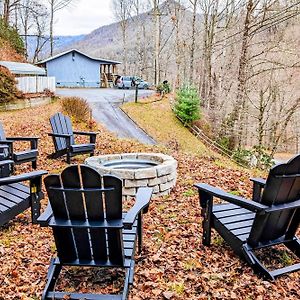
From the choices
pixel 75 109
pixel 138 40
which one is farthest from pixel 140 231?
pixel 138 40

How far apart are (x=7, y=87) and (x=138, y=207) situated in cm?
1288

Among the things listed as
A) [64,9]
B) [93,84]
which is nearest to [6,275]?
[93,84]

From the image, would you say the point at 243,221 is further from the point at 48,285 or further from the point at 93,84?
the point at 93,84

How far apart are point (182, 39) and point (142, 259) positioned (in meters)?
24.6

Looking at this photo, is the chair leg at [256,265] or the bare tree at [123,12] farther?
the bare tree at [123,12]

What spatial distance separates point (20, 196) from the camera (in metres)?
3.60

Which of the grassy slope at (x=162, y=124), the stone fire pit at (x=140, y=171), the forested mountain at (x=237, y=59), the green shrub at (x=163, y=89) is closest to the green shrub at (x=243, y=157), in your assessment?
the forested mountain at (x=237, y=59)

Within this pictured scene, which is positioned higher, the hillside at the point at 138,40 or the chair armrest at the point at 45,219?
the hillside at the point at 138,40

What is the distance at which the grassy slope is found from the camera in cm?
1386

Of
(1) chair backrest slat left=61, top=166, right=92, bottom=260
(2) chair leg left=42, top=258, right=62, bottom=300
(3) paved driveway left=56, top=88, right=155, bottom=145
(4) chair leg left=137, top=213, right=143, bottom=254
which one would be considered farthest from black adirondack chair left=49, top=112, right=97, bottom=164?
(3) paved driveway left=56, top=88, right=155, bottom=145

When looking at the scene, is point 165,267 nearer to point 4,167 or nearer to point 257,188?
point 257,188

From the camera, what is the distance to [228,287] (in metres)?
2.64

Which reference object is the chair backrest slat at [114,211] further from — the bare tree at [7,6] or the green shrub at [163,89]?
the bare tree at [7,6]

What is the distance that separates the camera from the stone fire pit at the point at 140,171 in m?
4.48
